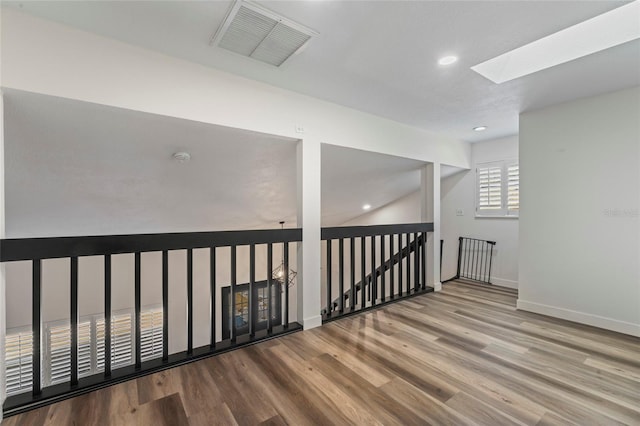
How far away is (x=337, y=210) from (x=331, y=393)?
4.57 metres

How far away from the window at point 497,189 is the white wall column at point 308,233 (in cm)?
355

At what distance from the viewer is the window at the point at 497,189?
15.4ft

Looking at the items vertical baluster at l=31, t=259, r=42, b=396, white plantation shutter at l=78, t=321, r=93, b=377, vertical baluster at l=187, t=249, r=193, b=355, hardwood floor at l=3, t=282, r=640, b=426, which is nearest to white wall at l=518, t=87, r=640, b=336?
→ hardwood floor at l=3, t=282, r=640, b=426

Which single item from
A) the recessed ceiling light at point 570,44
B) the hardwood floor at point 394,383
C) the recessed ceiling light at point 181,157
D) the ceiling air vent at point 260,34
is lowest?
the hardwood floor at point 394,383

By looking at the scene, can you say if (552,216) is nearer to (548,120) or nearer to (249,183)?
(548,120)

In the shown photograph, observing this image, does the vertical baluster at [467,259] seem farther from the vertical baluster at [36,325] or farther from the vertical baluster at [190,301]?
the vertical baluster at [36,325]

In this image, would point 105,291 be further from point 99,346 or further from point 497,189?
point 497,189

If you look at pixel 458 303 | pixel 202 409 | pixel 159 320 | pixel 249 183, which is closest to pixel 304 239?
pixel 249 183

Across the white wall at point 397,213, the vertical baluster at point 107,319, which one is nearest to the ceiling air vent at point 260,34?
the vertical baluster at point 107,319

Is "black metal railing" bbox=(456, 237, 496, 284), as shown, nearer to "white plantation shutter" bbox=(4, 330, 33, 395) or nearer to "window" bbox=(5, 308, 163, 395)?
"window" bbox=(5, 308, 163, 395)

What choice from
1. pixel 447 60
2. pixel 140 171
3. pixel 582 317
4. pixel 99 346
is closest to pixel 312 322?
pixel 140 171

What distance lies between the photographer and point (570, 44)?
2.36 m

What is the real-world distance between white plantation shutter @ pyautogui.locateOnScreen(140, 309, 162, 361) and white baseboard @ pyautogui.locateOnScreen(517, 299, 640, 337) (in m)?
6.04

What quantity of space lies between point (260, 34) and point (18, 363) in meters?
5.62
